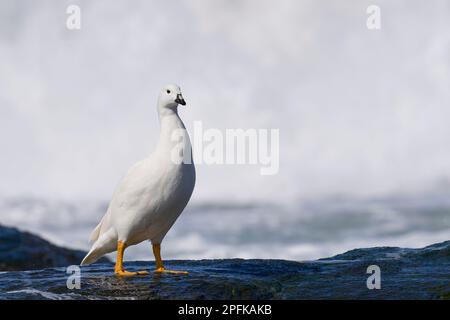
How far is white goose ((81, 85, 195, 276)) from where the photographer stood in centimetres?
832

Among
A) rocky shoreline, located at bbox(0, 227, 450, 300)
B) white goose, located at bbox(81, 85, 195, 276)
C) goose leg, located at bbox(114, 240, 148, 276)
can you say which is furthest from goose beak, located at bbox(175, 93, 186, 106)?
rocky shoreline, located at bbox(0, 227, 450, 300)

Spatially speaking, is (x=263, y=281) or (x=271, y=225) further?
(x=271, y=225)

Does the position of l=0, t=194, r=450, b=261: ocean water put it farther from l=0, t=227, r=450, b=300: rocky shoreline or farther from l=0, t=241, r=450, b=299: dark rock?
l=0, t=241, r=450, b=299: dark rock

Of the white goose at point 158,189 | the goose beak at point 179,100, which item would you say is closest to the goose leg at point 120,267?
the white goose at point 158,189

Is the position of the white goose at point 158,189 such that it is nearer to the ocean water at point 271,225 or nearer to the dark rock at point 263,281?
the dark rock at point 263,281

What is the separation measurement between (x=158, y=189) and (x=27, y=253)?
5815 millimetres

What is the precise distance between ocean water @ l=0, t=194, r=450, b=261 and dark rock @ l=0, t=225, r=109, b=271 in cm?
901

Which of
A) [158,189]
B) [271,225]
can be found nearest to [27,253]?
[158,189]

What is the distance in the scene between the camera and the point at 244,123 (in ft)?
116

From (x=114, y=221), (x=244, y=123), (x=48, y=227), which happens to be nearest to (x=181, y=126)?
(x=114, y=221)

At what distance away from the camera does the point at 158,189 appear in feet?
27.3

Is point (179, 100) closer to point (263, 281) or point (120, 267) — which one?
point (120, 267)

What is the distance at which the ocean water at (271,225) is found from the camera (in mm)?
25453

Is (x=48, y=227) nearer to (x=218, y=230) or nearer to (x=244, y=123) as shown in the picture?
(x=218, y=230)
